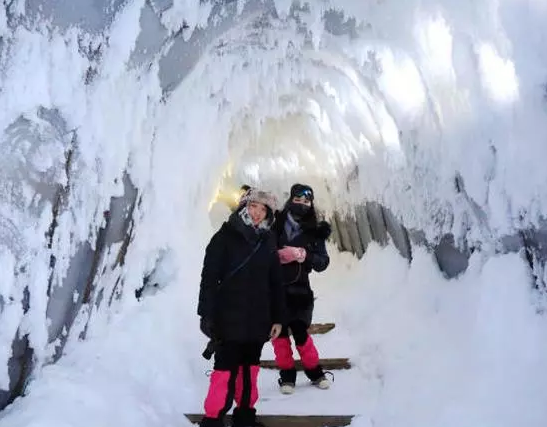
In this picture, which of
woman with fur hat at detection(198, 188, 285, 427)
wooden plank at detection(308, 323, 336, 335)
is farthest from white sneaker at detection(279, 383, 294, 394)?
wooden plank at detection(308, 323, 336, 335)

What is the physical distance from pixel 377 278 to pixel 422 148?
3169 millimetres

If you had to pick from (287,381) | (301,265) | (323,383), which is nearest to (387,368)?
(323,383)

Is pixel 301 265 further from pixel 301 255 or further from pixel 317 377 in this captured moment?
pixel 317 377

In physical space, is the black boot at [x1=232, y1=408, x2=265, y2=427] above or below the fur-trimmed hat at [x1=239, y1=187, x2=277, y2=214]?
below

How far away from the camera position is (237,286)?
11.9ft

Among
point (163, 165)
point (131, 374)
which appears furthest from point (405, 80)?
point (131, 374)

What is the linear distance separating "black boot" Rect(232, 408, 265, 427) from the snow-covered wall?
1223mm

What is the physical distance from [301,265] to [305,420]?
3.95 ft

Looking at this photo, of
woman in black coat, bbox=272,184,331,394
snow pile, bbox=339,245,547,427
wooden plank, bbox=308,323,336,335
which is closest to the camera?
snow pile, bbox=339,245,547,427

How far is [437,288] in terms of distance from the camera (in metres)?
5.63

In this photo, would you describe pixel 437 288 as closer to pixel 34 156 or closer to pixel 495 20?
pixel 495 20

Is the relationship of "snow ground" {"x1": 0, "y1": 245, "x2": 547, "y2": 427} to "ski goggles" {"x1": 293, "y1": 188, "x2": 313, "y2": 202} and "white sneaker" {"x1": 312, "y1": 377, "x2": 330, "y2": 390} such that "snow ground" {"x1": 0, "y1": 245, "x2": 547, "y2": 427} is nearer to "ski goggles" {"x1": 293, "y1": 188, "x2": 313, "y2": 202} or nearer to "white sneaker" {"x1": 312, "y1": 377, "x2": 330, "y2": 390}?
"white sneaker" {"x1": 312, "y1": 377, "x2": 330, "y2": 390}

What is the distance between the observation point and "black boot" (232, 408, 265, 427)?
3.74 meters

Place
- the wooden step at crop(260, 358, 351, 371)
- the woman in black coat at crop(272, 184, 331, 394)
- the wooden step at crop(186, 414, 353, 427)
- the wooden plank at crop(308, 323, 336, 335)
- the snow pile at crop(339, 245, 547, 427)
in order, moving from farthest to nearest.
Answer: the wooden plank at crop(308, 323, 336, 335), the wooden step at crop(260, 358, 351, 371), the woman in black coat at crop(272, 184, 331, 394), the wooden step at crop(186, 414, 353, 427), the snow pile at crop(339, 245, 547, 427)
